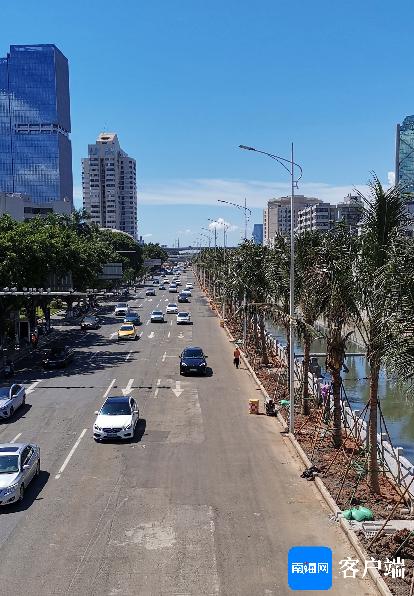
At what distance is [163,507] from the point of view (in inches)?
610

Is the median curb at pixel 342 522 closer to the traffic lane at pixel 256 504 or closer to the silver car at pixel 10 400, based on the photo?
the traffic lane at pixel 256 504

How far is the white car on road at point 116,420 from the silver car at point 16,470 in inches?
153

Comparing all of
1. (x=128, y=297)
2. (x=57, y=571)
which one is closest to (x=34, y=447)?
(x=57, y=571)

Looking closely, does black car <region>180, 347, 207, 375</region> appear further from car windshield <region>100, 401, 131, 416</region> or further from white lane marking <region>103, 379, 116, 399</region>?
car windshield <region>100, 401, 131, 416</region>

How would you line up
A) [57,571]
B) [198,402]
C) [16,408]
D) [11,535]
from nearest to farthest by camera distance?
[57,571], [11,535], [16,408], [198,402]

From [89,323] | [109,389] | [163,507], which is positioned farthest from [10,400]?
[89,323]

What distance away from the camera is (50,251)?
40.3 meters

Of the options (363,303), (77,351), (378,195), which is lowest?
(77,351)

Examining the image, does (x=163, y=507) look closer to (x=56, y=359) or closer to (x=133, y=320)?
(x=56, y=359)

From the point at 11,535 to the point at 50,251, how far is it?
93.2 feet

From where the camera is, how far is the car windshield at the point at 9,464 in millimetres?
15930

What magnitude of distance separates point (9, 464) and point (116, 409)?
6.66 m

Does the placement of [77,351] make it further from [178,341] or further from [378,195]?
[378,195]

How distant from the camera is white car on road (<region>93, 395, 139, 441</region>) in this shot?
21.4 metres
